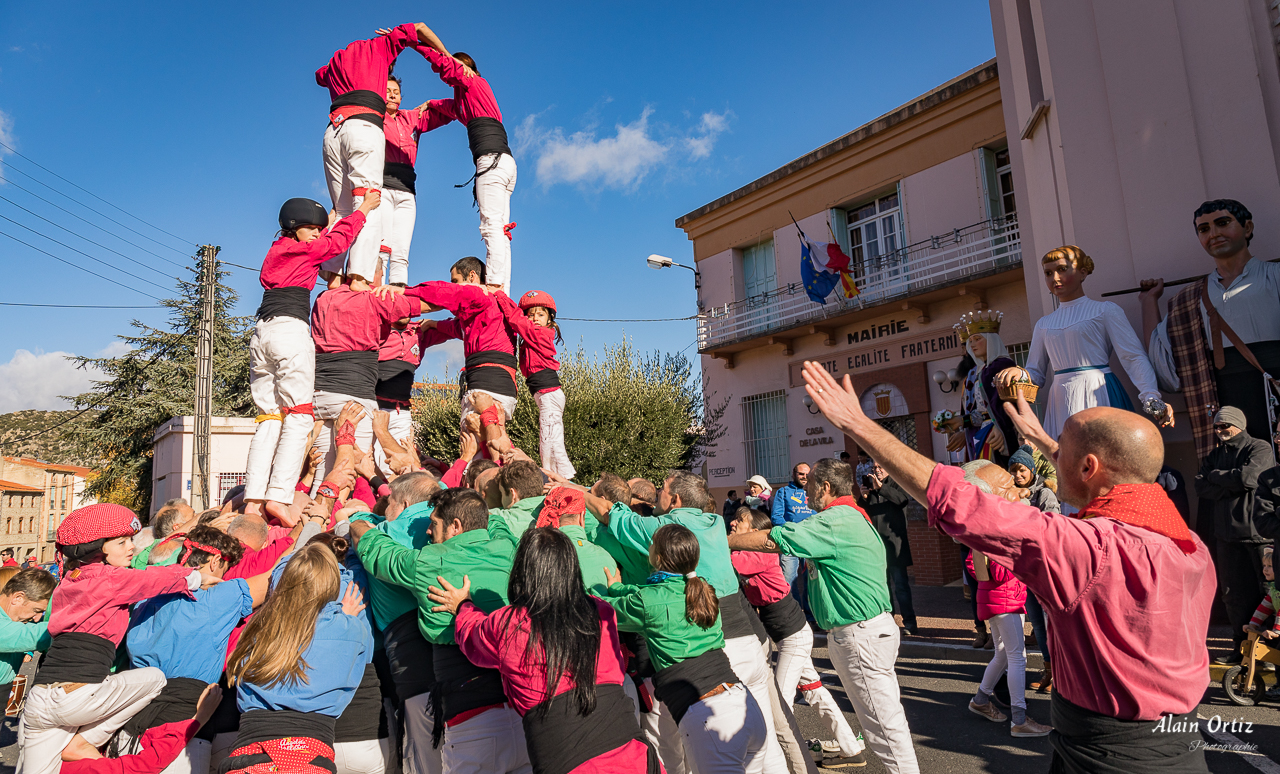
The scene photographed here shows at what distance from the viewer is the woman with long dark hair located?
256 centimetres

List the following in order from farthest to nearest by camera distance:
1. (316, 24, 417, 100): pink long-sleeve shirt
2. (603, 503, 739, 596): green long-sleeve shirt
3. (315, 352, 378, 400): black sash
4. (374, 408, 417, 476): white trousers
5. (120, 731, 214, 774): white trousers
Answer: (374, 408, 417, 476): white trousers
(316, 24, 417, 100): pink long-sleeve shirt
(315, 352, 378, 400): black sash
(603, 503, 739, 596): green long-sleeve shirt
(120, 731, 214, 774): white trousers

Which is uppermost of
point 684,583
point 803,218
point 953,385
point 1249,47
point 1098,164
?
point 803,218

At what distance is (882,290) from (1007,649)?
1099cm

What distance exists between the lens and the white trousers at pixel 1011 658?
477 cm

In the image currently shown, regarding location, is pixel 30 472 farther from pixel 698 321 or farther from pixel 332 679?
pixel 332 679

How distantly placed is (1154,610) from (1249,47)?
250 inches

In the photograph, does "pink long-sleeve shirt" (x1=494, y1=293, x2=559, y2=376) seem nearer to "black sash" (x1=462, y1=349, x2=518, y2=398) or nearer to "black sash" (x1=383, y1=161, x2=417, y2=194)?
"black sash" (x1=462, y1=349, x2=518, y2=398)

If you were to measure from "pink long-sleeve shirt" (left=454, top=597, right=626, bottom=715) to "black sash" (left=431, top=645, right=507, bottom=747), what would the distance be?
0.69 feet

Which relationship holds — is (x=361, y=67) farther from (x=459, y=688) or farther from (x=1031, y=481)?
(x=1031, y=481)

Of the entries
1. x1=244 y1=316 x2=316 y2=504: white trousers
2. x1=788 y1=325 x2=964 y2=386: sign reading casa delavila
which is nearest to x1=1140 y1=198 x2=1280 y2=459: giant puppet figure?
x1=244 y1=316 x2=316 y2=504: white trousers

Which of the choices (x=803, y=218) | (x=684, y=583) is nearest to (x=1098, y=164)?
(x=684, y=583)

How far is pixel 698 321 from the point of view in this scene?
61.1ft

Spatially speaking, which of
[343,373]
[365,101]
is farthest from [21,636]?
[365,101]

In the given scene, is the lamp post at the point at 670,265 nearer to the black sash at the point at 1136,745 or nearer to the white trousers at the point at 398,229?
the white trousers at the point at 398,229
